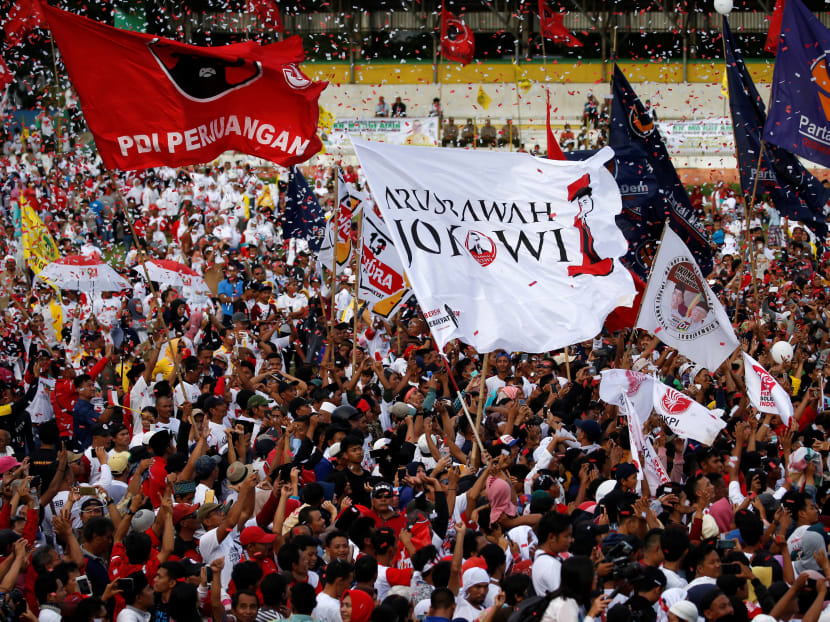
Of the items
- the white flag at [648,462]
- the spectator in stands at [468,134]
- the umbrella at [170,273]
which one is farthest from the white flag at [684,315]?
the spectator in stands at [468,134]

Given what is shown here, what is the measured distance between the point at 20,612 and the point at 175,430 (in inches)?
141

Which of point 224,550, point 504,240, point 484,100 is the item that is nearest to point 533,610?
point 224,550

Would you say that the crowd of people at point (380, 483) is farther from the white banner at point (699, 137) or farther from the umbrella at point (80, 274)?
the white banner at point (699, 137)

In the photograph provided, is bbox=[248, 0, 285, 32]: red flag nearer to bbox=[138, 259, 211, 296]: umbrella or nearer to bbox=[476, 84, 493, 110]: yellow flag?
bbox=[476, 84, 493, 110]: yellow flag

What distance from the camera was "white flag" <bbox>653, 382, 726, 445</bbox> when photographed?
859 centimetres

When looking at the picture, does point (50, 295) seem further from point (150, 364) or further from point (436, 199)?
point (436, 199)

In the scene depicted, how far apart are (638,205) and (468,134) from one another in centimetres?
1667

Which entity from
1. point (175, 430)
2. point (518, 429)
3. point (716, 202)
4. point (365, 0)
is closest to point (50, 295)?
point (175, 430)

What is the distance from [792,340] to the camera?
13.2 m

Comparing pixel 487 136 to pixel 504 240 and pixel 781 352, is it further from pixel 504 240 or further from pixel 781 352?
pixel 504 240

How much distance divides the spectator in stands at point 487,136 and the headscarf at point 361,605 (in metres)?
22.9

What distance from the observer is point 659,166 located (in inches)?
474

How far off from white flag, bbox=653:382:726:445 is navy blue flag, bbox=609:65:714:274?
3211mm

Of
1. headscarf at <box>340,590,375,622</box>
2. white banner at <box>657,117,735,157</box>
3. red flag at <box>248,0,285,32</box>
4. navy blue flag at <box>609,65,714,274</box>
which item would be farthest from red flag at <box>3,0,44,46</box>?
headscarf at <box>340,590,375,622</box>
